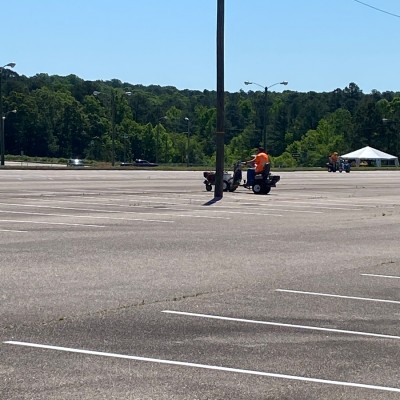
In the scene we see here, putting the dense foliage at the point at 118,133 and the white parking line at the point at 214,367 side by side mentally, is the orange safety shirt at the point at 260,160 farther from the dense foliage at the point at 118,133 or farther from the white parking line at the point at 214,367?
the dense foliage at the point at 118,133

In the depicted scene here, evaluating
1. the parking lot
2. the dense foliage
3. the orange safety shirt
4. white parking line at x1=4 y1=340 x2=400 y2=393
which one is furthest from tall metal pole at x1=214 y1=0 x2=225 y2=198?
the dense foliage

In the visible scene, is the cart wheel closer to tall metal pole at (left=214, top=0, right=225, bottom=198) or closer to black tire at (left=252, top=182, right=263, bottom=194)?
black tire at (left=252, top=182, right=263, bottom=194)

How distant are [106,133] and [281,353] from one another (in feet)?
533

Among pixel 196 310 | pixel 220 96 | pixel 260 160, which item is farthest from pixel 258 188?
pixel 196 310

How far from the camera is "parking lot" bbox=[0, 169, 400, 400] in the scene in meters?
7.40

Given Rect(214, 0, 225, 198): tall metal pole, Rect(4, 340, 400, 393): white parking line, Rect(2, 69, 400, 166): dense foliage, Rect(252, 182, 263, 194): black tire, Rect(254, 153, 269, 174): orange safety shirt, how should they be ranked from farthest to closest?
Rect(2, 69, 400, 166): dense foliage < Rect(254, 153, 269, 174): orange safety shirt < Rect(252, 182, 263, 194): black tire < Rect(214, 0, 225, 198): tall metal pole < Rect(4, 340, 400, 393): white parking line

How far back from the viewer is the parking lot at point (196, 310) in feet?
24.3

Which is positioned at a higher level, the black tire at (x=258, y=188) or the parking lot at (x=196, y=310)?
the parking lot at (x=196, y=310)

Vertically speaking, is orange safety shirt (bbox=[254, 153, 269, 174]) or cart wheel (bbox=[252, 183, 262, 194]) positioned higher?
orange safety shirt (bbox=[254, 153, 269, 174])

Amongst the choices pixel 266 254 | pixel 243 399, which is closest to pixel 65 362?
pixel 243 399

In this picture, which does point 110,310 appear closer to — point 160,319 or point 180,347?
point 160,319

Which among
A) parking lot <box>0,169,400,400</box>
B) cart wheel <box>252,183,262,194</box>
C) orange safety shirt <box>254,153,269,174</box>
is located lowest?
cart wheel <box>252,183,262,194</box>

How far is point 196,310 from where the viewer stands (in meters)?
10.6

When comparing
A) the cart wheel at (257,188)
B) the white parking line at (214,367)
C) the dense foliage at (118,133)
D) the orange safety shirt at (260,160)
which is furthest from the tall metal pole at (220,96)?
the dense foliage at (118,133)
